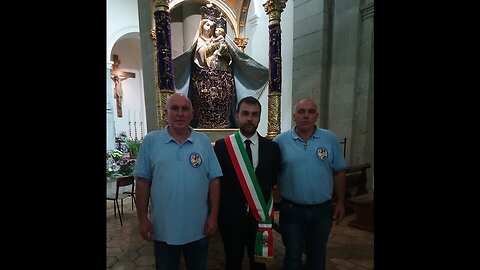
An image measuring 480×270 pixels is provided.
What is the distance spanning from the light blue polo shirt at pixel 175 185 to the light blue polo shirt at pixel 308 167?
583 millimetres

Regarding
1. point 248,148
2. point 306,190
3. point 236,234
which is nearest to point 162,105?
point 248,148

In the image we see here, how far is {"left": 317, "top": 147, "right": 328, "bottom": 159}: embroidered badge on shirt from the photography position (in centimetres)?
178

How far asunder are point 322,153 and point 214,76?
119 inches

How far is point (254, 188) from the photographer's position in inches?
67.1

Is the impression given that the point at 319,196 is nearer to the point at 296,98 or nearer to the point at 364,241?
the point at 364,241

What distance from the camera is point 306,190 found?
174 centimetres

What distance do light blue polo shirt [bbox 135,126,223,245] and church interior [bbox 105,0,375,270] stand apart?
1303mm

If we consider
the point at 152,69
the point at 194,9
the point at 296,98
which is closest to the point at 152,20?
the point at 152,69

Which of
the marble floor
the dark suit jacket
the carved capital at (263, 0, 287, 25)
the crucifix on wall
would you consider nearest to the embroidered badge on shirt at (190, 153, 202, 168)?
the dark suit jacket

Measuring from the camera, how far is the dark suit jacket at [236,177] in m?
1.70

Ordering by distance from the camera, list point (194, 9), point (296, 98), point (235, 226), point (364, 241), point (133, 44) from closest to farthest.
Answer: point (235, 226), point (364, 241), point (194, 9), point (296, 98), point (133, 44)

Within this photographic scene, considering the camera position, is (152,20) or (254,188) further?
(152,20)

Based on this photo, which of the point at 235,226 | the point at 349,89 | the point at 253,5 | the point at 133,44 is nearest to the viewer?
the point at 235,226

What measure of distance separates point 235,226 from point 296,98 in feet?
13.9
